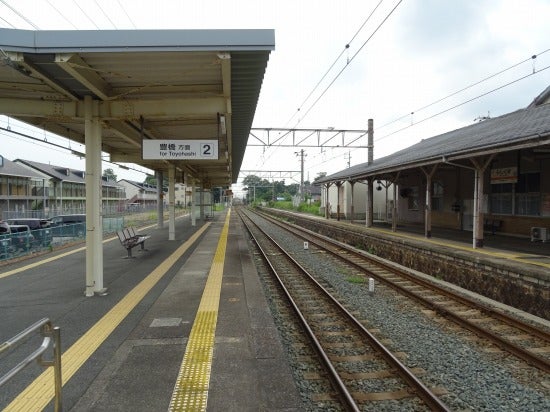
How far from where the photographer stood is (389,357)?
5168mm

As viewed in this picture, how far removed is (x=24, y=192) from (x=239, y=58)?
1662 inches

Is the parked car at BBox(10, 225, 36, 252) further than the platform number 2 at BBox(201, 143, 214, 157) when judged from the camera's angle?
Yes

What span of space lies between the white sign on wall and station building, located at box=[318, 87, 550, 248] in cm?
751

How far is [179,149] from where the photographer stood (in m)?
7.83

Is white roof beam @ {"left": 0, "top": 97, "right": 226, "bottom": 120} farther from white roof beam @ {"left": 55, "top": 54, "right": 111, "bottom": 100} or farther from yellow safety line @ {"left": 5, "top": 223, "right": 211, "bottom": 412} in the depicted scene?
yellow safety line @ {"left": 5, "top": 223, "right": 211, "bottom": 412}

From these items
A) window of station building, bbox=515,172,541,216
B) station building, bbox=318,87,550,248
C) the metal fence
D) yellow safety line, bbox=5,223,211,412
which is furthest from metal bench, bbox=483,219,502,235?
the metal fence

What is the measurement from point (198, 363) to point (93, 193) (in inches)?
179

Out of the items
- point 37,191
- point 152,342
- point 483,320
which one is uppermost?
point 37,191

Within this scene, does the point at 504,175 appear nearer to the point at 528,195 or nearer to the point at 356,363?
the point at 528,195

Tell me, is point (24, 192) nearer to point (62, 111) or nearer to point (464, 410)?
point (62, 111)

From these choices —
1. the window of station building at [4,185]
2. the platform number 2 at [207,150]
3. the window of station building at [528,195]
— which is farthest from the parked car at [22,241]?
the window of station building at [4,185]

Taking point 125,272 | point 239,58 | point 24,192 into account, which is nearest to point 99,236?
point 125,272

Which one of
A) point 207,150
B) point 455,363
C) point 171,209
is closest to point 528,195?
point 455,363

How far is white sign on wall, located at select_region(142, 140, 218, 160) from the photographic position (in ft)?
25.3
